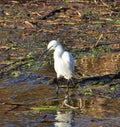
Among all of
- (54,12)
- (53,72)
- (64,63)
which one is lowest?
(53,72)

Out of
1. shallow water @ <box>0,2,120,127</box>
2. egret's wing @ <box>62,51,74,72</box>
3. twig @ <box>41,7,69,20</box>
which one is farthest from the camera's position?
twig @ <box>41,7,69,20</box>

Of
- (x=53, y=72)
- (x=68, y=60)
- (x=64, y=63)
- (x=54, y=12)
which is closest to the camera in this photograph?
(x=68, y=60)

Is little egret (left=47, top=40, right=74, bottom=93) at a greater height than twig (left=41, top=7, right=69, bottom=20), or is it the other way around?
twig (left=41, top=7, right=69, bottom=20)

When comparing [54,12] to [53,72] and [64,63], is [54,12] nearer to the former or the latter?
[53,72]

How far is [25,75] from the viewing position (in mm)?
12641

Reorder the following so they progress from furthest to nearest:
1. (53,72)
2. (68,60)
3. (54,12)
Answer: (54,12)
(53,72)
(68,60)

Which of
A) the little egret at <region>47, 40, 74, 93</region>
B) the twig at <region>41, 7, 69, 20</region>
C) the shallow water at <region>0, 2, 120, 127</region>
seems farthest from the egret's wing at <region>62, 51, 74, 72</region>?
the twig at <region>41, 7, 69, 20</region>

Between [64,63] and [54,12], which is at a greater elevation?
[54,12]

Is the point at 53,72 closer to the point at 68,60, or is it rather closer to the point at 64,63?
the point at 64,63

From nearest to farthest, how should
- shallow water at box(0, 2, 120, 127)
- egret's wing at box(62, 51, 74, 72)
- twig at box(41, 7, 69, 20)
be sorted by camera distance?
shallow water at box(0, 2, 120, 127) < egret's wing at box(62, 51, 74, 72) < twig at box(41, 7, 69, 20)

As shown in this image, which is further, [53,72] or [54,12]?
[54,12]

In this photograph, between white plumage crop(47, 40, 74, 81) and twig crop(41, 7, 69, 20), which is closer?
white plumage crop(47, 40, 74, 81)

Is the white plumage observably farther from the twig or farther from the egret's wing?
the twig

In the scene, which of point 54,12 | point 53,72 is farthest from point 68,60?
point 54,12
